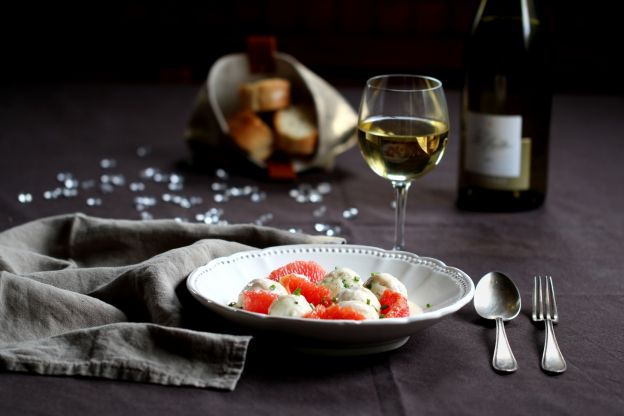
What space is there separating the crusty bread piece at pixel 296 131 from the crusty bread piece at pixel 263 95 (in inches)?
0.9

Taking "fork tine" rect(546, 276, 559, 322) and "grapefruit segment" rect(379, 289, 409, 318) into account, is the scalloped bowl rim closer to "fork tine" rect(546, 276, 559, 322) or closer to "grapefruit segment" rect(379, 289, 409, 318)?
"grapefruit segment" rect(379, 289, 409, 318)

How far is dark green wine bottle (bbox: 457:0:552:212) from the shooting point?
161 cm

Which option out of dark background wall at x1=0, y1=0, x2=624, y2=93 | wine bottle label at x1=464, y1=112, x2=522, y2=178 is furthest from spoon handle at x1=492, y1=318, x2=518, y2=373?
dark background wall at x1=0, y1=0, x2=624, y2=93

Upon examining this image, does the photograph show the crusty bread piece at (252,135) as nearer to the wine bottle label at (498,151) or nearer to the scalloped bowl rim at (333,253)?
the wine bottle label at (498,151)

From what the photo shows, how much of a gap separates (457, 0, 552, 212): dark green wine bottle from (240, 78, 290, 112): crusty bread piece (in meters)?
0.39

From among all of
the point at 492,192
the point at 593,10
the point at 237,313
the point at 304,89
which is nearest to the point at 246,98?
the point at 304,89

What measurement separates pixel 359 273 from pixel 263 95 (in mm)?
819

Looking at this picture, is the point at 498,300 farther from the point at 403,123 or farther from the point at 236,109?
the point at 236,109

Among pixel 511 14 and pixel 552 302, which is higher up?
pixel 511 14

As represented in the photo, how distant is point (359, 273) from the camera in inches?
44.4

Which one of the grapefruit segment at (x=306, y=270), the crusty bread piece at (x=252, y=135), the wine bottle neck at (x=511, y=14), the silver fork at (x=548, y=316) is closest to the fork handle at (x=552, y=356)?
the silver fork at (x=548, y=316)

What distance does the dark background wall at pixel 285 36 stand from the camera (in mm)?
3572

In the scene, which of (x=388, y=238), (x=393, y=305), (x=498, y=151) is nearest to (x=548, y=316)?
(x=393, y=305)

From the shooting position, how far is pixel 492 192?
1642 millimetres
